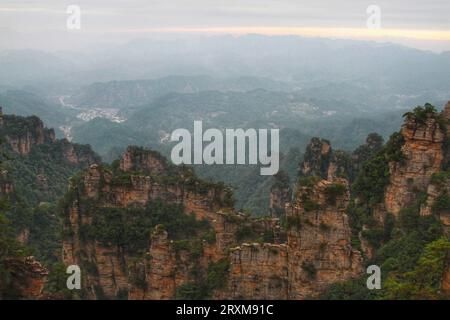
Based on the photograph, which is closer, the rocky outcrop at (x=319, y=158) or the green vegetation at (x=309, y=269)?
the green vegetation at (x=309, y=269)

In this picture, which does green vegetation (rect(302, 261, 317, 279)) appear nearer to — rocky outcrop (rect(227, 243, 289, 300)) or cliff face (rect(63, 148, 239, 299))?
rocky outcrop (rect(227, 243, 289, 300))

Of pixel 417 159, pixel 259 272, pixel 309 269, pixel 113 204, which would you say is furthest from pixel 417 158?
pixel 113 204

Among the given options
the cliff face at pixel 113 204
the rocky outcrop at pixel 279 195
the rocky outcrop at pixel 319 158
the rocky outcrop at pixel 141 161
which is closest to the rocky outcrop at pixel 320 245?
the cliff face at pixel 113 204

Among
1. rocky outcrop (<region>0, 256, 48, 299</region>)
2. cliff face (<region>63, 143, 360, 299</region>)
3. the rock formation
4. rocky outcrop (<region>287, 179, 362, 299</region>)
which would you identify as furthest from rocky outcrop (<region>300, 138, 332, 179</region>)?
rocky outcrop (<region>0, 256, 48, 299</region>)

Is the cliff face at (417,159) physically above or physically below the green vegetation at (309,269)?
above

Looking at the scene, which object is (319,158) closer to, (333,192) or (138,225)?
(138,225)

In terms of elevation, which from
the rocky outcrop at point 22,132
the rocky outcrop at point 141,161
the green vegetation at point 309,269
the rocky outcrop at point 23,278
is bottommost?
the green vegetation at point 309,269

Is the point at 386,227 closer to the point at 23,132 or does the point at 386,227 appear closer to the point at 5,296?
the point at 5,296

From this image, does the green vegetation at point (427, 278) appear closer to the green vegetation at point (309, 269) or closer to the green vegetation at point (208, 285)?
the green vegetation at point (309, 269)
